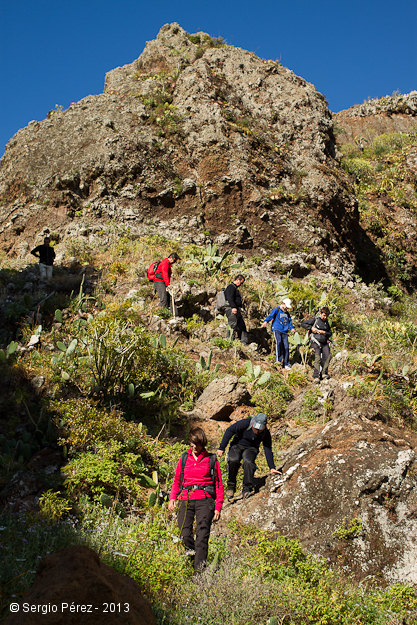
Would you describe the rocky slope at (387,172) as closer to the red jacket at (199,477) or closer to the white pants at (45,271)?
the white pants at (45,271)

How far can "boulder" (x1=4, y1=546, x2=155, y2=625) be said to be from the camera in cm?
244

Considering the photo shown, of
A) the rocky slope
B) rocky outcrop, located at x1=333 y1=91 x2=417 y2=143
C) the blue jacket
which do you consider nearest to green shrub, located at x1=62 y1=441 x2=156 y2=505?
the blue jacket

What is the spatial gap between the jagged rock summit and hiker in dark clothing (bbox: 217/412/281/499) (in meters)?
10.0

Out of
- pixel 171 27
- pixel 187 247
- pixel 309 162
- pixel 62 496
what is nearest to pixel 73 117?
pixel 171 27

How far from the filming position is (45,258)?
11.6 meters

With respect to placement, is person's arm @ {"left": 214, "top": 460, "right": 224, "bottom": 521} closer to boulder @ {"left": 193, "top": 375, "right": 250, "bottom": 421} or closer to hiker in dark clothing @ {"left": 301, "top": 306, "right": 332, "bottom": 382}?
boulder @ {"left": 193, "top": 375, "right": 250, "bottom": 421}

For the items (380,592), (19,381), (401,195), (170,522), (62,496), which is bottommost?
(380,592)

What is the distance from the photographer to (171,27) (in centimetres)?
2033

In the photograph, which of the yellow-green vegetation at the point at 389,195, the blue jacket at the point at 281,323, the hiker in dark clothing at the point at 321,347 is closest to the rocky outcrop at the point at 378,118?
the yellow-green vegetation at the point at 389,195

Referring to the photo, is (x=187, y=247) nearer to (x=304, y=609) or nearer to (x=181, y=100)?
(x=181, y=100)

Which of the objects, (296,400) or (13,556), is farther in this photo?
(296,400)

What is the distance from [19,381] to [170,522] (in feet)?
11.4

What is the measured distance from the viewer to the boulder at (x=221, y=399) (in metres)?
7.77

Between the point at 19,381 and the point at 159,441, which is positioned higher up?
the point at 19,381
